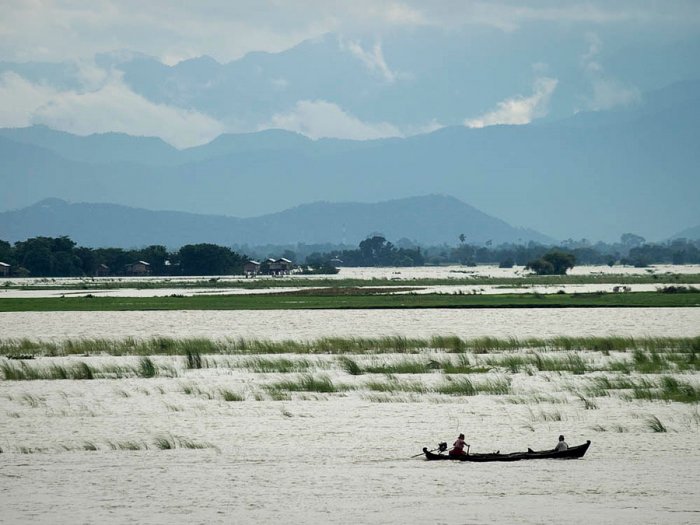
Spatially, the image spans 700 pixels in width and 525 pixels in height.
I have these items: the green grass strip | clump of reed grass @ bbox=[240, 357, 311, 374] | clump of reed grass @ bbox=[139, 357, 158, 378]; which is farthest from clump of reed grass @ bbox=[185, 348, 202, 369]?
the green grass strip

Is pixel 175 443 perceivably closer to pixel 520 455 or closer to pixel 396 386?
pixel 520 455

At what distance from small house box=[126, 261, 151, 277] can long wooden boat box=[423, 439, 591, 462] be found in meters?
133

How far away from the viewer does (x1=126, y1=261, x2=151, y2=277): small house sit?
150250 mm

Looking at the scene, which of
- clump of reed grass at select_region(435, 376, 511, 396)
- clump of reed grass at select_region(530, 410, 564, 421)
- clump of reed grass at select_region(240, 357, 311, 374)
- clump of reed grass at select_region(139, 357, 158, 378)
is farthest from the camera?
clump of reed grass at select_region(240, 357, 311, 374)

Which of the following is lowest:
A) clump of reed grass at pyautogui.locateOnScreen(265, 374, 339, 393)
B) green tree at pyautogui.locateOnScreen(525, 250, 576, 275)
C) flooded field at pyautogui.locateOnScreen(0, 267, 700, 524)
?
flooded field at pyautogui.locateOnScreen(0, 267, 700, 524)

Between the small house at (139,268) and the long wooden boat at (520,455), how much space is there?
13328 cm

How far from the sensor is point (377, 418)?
23906 mm

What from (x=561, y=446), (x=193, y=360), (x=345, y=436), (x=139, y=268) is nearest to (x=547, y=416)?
(x=561, y=446)

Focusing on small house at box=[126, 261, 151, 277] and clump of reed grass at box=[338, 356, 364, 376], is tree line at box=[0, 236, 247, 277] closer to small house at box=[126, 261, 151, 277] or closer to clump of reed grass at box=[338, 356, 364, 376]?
small house at box=[126, 261, 151, 277]

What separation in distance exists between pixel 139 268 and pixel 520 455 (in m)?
137

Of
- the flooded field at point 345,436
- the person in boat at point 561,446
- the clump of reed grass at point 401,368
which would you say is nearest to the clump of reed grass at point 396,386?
the flooded field at point 345,436

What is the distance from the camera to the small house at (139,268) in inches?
5915

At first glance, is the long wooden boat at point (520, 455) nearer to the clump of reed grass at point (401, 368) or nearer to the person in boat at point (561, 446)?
the person in boat at point (561, 446)

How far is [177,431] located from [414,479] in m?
6.56
